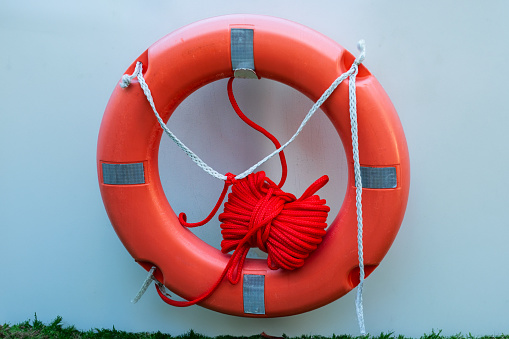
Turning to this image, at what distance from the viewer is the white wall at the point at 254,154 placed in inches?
70.1

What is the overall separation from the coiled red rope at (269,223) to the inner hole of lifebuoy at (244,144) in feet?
0.44

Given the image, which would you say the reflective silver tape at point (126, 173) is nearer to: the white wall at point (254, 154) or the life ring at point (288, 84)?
the life ring at point (288, 84)

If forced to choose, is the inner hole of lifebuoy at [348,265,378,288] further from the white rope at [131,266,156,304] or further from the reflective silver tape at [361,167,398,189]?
the white rope at [131,266,156,304]

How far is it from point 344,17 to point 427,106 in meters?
0.40

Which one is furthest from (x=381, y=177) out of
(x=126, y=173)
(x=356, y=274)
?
(x=126, y=173)

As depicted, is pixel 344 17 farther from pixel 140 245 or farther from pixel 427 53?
pixel 140 245

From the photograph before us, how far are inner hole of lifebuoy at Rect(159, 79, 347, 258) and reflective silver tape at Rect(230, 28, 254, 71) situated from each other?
229 mm

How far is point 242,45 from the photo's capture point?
159 cm

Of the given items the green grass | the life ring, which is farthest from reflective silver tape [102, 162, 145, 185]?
the green grass

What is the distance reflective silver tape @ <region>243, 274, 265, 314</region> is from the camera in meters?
1.67

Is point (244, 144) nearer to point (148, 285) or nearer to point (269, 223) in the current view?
point (269, 223)

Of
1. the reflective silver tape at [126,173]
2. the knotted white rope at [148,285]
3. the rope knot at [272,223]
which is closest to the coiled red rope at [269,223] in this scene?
the rope knot at [272,223]

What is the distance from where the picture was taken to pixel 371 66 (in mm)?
1793

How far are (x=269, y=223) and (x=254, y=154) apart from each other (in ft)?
1.10
